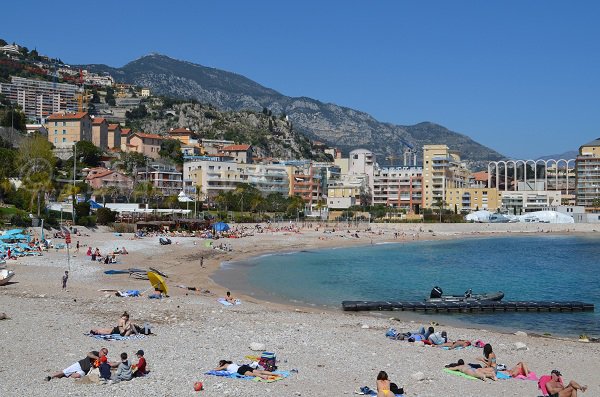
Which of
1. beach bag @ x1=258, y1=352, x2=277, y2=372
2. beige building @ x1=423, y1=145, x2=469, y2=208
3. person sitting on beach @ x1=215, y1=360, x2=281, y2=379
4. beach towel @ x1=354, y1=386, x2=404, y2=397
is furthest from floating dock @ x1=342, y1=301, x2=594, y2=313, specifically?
beige building @ x1=423, y1=145, x2=469, y2=208

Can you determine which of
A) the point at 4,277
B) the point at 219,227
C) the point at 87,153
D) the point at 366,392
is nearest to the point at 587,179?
the point at 219,227

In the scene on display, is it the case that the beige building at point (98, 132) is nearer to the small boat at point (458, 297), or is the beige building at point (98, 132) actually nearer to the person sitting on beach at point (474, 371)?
the small boat at point (458, 297)

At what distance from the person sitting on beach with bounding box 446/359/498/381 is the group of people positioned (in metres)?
7.35

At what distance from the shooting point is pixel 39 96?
566ft

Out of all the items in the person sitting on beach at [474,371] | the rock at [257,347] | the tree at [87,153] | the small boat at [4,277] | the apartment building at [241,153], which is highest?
the apartment building at [241,153]

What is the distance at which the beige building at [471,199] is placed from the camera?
136 metres

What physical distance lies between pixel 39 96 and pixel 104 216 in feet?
396

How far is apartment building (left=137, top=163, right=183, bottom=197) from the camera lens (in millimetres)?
106812

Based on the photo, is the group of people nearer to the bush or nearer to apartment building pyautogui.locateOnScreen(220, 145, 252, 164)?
the bush

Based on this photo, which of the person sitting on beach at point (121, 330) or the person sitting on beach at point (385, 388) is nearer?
the person sitting on beach at point (385, 388)

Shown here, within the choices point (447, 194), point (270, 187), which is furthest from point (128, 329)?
point (447, 194)

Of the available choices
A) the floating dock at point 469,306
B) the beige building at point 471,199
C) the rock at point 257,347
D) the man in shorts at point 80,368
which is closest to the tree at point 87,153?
the beige building at point 471,199

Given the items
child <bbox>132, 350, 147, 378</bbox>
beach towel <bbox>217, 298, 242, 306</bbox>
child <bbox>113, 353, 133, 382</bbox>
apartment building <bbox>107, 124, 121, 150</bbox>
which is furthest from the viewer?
apartment building <bbox>107, 124, 121, 150</bbox>

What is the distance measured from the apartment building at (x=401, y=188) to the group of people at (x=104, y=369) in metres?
125
